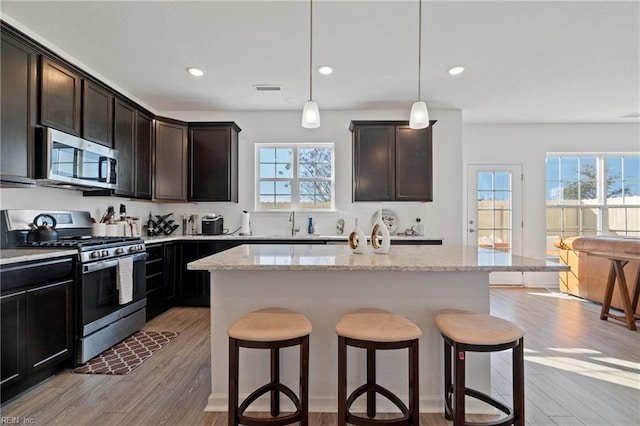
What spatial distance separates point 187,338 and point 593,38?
15.1 feet

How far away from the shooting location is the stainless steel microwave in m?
2.54

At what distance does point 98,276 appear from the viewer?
267 centimetres

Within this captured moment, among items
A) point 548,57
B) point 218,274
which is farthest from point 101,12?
point 548,57

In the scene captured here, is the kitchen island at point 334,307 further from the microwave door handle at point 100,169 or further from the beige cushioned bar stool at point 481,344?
the microwave door handle at point 100,169

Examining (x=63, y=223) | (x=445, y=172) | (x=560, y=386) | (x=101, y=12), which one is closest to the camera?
(x=560, y=386)

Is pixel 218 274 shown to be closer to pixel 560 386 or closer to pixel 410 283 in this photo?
pixel 410 283

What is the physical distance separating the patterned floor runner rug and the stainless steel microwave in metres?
1.51

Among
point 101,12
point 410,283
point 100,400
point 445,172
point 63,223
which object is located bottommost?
point 100,400

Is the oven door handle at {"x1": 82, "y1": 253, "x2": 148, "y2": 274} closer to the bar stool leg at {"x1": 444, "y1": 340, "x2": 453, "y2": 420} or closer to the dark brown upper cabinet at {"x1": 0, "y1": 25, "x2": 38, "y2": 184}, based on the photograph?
the dark brown upper cabinet at {"x1": 0, "y1": 25, "x2": 38, "y2": 184}

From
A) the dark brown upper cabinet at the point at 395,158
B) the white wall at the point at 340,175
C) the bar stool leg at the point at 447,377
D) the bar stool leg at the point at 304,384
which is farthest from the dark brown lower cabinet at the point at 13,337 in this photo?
the dark brown upper cabinet at the point at 395,158

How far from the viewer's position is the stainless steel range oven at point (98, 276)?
252 cm

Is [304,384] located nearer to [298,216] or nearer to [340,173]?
[298,216]

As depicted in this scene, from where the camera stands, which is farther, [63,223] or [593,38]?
[63,223]

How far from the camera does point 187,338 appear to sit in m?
3.12
